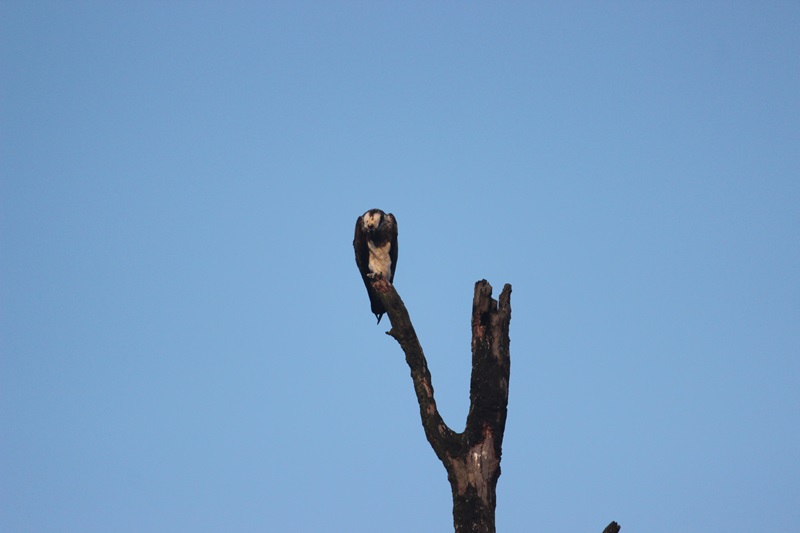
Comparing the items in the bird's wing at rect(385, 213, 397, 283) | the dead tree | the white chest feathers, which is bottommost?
the dead tree

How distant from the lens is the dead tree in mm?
10078

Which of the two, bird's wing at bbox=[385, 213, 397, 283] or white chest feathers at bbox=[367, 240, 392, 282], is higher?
bird's wing at bbox=[385, 213, 397, 283]

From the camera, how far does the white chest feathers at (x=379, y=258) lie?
14969 mm

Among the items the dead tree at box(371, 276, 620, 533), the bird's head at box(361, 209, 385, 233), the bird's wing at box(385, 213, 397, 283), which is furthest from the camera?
the bird's wing at box(385, 213, 397, 283)

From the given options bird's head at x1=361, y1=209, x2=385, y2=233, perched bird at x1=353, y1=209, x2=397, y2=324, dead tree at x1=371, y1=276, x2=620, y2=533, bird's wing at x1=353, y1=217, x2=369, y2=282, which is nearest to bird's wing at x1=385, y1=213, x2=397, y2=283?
perched bird at x1=353, y1=209, x2=397, y2=324

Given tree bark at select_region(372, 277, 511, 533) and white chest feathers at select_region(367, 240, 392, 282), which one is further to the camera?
white chest feathers at select_region(367, 240, 392, 282)

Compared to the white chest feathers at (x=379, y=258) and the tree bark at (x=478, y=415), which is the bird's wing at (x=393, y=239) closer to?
the white chest feathers at (x=379, y=258)

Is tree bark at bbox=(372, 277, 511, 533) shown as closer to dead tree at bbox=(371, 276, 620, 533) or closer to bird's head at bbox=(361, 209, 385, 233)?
dead tree at bbox=(371, 276, 620, 533)

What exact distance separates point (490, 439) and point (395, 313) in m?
1.94

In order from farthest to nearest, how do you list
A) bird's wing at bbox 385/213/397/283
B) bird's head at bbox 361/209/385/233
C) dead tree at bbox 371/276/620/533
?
bird's wing at bbox 385/213/397/283
bird's head at bbox 361/209/385/233
dead tree at bbox 371/276/620/533

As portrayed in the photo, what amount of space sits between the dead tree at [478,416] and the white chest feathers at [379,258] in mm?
3971

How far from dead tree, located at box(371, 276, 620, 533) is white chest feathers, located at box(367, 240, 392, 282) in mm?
3971

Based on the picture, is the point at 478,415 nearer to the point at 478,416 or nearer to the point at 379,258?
the point at 478,416

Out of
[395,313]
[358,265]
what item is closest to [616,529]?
[395,313]
